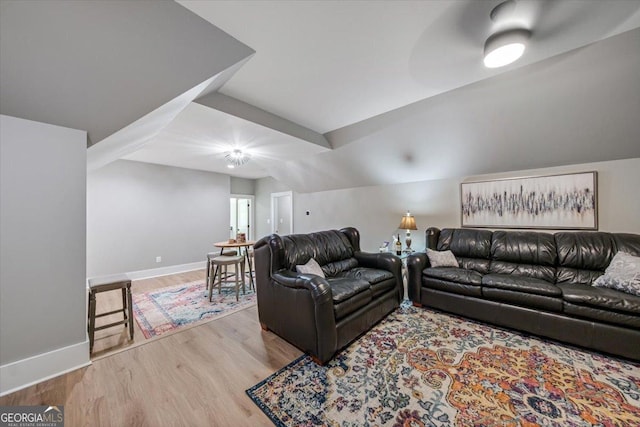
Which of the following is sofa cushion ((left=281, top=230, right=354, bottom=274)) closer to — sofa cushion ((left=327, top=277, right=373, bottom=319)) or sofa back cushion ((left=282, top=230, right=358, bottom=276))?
sofa back cushion ((left=282, top=230, right=358, bottom=276))

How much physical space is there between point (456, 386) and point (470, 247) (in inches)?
83.1

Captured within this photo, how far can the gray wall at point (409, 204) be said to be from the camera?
2.77m

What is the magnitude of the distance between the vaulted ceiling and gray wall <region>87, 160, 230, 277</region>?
1672 millimetres

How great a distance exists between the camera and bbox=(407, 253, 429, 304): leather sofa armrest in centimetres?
311

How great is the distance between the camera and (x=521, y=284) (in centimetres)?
245

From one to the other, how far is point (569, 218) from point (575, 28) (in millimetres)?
2383

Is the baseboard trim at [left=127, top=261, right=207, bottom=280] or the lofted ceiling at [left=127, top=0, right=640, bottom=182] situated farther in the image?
the baseboard trim at [left=127, top=261, right=207, bottom=280]

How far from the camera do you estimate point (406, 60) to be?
2.09 metres

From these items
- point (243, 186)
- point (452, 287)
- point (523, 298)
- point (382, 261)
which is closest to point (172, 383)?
point (382, 261)

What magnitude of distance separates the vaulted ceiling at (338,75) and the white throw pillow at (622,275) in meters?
1.33

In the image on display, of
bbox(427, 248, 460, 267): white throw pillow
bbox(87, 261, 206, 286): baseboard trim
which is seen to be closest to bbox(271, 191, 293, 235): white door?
bbox(87, 261, 206, 286): baseboard trim

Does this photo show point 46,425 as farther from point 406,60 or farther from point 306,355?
point 406,60

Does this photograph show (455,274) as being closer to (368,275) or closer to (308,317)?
(368,275)

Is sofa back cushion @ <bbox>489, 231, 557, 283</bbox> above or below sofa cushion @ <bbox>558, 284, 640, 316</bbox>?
above
